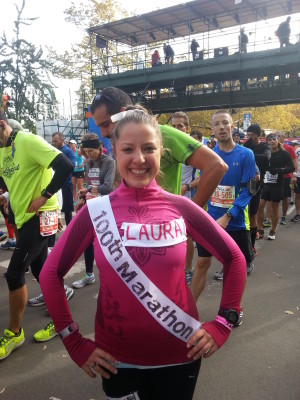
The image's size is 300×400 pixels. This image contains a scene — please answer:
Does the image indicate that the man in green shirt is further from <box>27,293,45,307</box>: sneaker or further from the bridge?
the bridge

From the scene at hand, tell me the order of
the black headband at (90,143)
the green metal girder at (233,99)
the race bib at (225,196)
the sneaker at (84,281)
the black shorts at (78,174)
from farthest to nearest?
the green metal girder at (233,99), the black shorts at (78,174), the sneaker at (84,281), the black headband at (90,143), the race bib at (225,196)

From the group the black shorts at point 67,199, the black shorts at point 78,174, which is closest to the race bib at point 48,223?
the black shorts at point 67,199

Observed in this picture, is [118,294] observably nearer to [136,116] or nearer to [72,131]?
[136,116]

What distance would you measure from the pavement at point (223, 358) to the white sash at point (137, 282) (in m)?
1.38

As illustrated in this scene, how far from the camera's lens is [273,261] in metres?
5.52

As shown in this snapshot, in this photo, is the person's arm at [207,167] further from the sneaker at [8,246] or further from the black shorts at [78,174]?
the black shorts at [78,174]

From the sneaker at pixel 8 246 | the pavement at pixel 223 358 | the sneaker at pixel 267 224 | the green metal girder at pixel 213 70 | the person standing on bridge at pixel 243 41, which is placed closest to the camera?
the pavement at pixel 223 358

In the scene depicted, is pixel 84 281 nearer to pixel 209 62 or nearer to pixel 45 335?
pixel 45 335

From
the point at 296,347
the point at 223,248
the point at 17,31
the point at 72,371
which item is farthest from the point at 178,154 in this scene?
the point at 17,31

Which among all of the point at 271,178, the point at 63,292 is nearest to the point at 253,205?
the point at 271,178

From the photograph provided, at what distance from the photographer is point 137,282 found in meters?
1.34

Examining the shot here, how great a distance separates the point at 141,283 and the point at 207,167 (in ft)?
2.88

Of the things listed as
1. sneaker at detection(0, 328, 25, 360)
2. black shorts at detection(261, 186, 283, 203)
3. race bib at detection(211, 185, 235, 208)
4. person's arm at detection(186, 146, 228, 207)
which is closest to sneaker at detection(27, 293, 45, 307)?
sneaker at detection(0, 328, 25, 360)

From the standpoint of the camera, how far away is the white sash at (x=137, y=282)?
4.39 ft
